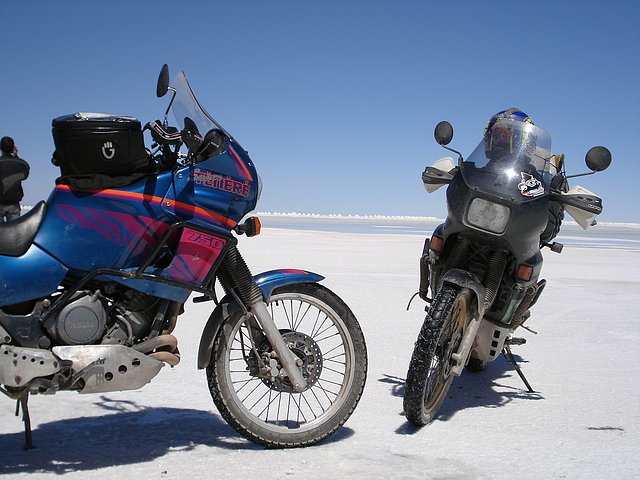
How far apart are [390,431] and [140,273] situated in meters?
1.74

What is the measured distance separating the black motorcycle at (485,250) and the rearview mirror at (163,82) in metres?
1.94

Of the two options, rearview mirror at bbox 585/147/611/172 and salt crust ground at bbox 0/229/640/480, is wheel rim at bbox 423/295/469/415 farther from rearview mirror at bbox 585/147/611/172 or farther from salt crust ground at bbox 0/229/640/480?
rearview mirror at bbox 585/147/611/172

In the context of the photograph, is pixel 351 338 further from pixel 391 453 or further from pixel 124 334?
pixel 124 334

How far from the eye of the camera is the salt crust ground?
9.91 ft

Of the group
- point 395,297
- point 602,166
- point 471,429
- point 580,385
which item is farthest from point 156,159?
point 395,297

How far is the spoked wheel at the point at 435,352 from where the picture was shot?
11.5ft

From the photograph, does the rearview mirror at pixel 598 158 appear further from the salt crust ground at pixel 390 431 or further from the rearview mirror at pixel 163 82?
the rearview mirror at pixel 163 82

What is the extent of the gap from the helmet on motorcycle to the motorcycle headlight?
44 centimetres

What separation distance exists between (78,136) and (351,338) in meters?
1.79

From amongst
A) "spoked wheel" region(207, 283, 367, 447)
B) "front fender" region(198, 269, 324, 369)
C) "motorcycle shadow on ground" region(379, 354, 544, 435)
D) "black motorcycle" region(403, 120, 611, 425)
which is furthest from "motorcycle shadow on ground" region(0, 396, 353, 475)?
"motorcycle shadow on ground" region(379, 354, 544, 435)

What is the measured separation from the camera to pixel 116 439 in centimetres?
334

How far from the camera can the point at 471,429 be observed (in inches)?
148

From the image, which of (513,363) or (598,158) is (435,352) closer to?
Result: (513,363)

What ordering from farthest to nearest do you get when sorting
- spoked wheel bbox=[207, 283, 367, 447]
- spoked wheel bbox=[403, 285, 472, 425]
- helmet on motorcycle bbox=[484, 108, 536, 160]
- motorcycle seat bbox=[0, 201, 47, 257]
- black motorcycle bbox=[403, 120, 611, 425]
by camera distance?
1. helmet on motorcycle bbox=[484, 108, 536, 160]
2. black motorcycle bbox=[403, 120, 611, 425]
3. spoked wheel bbox=[403, 285, 472, 425]
4. spoked wheel bbox=[207, 283, 367, 447]
5. motorcycle seat bbox=[0, 201, 47, 257]
